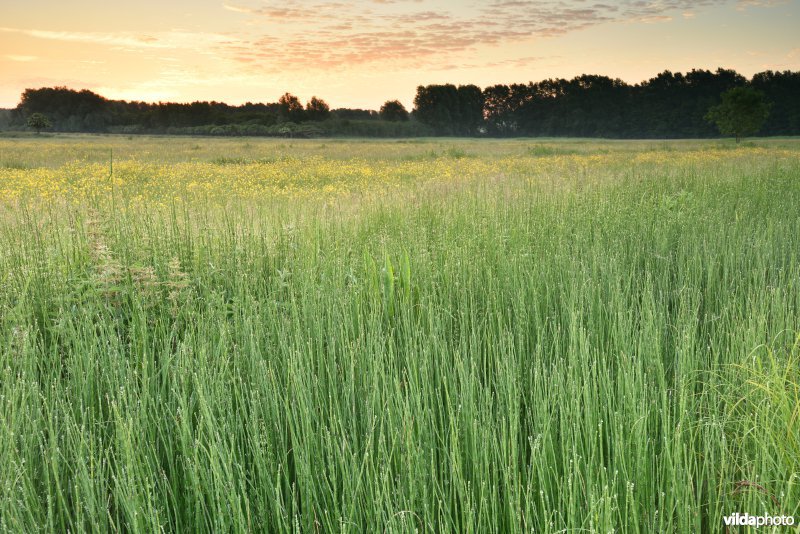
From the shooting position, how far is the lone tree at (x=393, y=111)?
294 feet

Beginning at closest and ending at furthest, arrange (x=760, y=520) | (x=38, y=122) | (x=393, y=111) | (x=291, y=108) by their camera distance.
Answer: (x=760, y=520) → (x=38, y=122) → (x=291, y=108) → (x=393, y=111)

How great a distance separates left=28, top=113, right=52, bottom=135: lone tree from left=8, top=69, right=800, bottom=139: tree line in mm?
625

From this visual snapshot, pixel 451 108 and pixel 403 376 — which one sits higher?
pixel 451 108

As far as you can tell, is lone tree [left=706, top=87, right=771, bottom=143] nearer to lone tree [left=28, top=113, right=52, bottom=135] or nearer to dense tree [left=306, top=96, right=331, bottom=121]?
dense tree [left=306, top=96, right=331, bottom=121]

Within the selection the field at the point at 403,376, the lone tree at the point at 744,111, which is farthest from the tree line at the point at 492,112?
the field at the point at 403,376

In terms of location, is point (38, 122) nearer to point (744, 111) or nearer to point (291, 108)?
point (291, 108)

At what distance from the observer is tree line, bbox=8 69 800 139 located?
70812 millimetres

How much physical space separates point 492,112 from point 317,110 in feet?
97.9

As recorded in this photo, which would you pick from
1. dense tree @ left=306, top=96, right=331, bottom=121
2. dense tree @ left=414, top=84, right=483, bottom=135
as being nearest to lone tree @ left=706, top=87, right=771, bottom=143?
dense tree @ left=414, top=84, right=483, bottom=135

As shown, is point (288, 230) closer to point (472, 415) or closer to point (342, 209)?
point (342, 209)

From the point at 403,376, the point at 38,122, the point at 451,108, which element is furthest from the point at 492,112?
the point at 403,376

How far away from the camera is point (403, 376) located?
2.59m

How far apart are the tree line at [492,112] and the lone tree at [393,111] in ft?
0.51

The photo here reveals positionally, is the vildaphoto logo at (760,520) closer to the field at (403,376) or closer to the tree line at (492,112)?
the field at (403,376)
